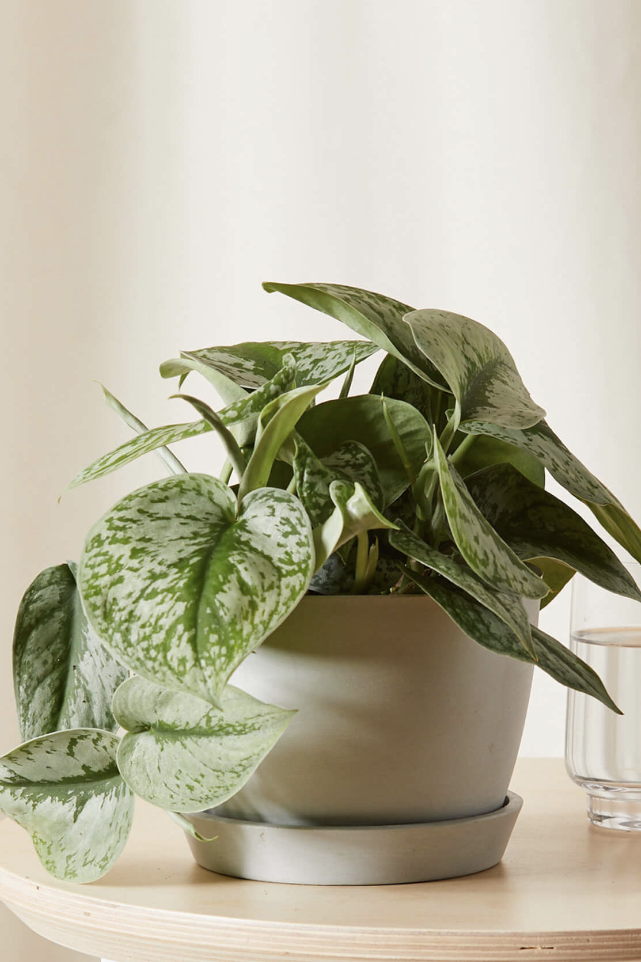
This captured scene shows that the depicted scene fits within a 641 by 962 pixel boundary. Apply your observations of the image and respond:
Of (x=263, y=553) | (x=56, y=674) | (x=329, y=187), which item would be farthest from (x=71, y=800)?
(x=329, y=187)

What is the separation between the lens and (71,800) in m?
0.51

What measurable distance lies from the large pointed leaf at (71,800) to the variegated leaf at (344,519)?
0.52 feet

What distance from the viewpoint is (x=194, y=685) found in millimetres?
372

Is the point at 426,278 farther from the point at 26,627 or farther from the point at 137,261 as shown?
the point at 26,627

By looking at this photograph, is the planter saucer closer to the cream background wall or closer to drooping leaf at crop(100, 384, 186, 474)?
drooping leaf at crop(100, 384, 186, 474)

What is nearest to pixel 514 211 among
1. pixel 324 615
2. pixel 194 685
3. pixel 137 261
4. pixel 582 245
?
pixel 582 245

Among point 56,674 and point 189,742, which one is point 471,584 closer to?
point 189,742

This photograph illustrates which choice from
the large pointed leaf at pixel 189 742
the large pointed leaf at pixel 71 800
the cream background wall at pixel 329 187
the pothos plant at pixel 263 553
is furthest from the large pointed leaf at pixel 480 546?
the cream background wall at pixel 329 187

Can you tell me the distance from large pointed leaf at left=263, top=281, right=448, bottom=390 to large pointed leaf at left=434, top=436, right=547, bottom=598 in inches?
2.7

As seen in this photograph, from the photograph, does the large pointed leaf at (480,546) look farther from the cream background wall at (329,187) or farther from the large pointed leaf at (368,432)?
the cream background wall at (329,187)

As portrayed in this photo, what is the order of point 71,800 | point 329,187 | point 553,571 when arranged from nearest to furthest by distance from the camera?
point 71,800 → point 553,571 → point 329,187

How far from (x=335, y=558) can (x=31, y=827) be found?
194 millimetres

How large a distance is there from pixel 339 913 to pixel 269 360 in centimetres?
27

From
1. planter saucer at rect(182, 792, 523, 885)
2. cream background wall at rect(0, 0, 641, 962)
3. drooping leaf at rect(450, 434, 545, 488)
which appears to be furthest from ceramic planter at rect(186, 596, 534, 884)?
cream background wall at rect(0, 0, 641, 962)
